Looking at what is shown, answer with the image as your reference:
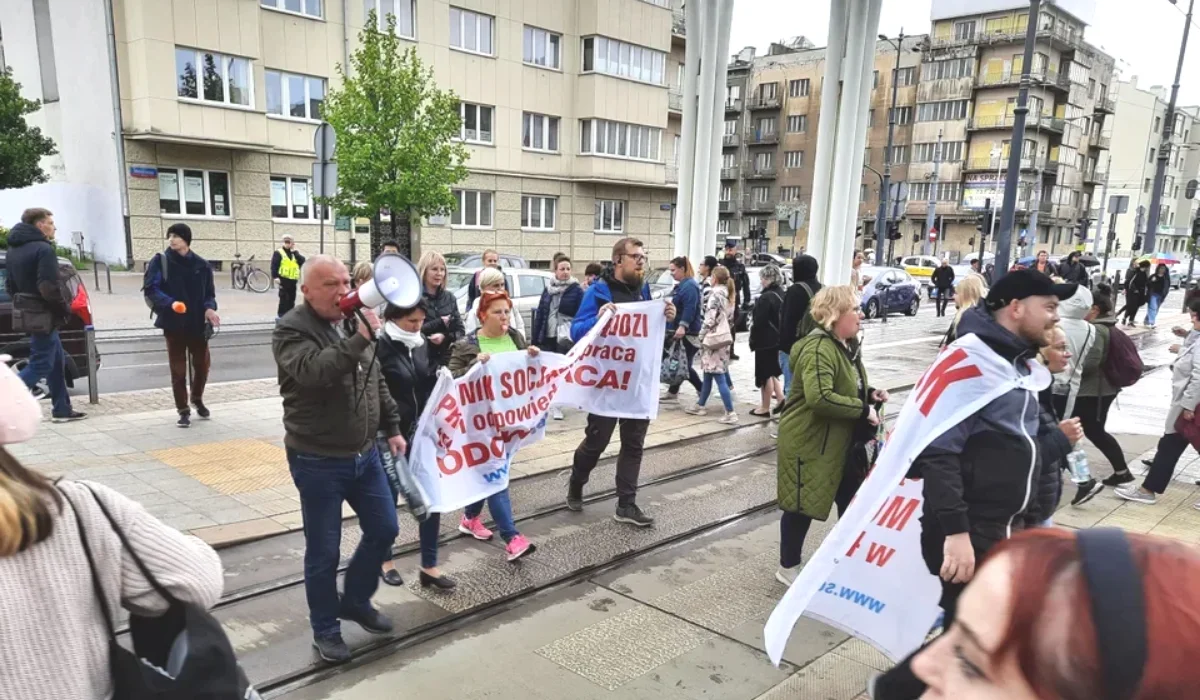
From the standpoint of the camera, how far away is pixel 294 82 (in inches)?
1070

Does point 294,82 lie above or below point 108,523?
above

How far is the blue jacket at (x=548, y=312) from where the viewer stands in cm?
850

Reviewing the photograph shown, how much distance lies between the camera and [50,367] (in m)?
7.73

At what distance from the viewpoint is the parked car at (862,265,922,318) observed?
2250 centimetres

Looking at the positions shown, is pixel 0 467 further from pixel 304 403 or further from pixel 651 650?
pixel 651 650

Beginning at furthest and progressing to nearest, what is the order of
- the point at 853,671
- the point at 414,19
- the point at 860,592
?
the point at 414,19 < the point at 853,671 < the point at 860,592

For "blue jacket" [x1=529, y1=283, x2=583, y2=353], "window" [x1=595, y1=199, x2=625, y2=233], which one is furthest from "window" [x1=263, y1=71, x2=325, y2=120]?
"blue jacket" [x1=529, y1=283, x2=583, y2=353]

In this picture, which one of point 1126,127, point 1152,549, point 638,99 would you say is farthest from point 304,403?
point 1126,127

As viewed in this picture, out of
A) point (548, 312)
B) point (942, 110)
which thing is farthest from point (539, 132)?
point (942, 110)

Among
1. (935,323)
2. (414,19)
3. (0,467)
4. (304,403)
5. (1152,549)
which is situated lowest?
(935,323)

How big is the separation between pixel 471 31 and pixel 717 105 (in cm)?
2076

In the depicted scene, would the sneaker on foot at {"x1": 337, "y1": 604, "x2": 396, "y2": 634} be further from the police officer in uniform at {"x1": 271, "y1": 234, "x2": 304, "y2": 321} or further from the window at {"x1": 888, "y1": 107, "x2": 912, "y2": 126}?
the window at {"x1": 888, "y1": 107, "x2": 912, "y2": 126}

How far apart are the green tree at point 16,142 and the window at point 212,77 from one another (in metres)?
5.67

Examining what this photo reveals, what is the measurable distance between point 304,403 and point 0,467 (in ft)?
6.28
